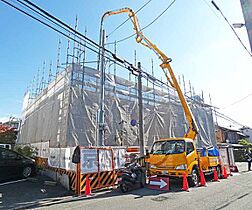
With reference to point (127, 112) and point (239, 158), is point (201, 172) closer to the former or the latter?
point (127, 112)

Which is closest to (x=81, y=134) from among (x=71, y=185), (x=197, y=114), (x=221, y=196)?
(x=71, y=185)

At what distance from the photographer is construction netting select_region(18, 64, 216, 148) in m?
10.4

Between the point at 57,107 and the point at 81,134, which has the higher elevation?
the point at 57,107

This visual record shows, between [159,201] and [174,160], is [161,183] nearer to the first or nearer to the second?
[174,160]

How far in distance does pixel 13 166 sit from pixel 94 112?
4.91 m

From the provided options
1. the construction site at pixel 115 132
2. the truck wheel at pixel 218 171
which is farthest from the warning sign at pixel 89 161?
the truck wheel at pixel 218 171

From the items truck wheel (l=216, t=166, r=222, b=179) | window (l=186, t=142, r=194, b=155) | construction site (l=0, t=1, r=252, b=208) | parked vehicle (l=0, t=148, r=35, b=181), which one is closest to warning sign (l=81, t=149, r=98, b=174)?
construction site (l=0, t=1, r=252, b=208)

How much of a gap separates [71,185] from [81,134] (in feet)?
11.8

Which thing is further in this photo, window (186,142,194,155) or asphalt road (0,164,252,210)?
window (186,142,194,155)

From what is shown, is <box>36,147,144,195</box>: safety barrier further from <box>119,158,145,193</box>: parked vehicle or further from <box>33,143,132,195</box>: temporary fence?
<box>119,158,145,193</box>: parked vehicle

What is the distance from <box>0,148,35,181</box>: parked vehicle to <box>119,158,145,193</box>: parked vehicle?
4747 mm

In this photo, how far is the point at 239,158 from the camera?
24.1 metres

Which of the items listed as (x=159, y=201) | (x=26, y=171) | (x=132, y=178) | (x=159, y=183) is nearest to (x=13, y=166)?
(x=26, y=171)

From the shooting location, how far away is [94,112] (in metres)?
11.3
